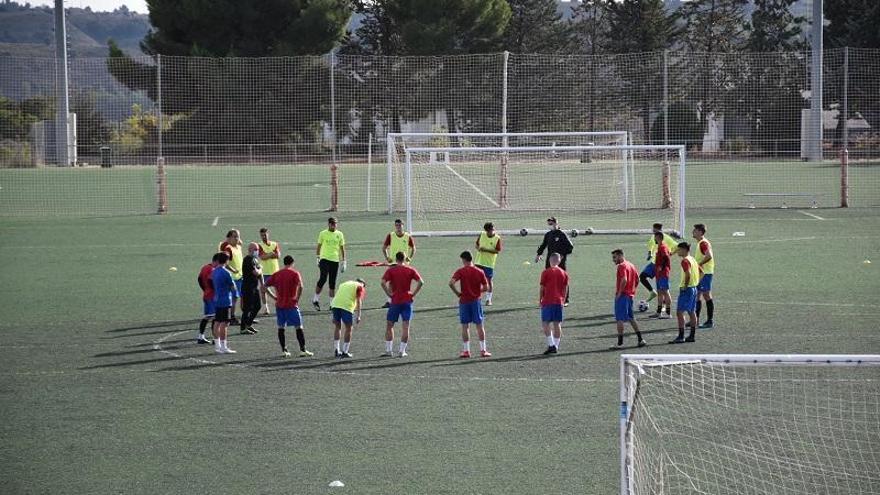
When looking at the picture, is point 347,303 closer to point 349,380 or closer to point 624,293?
point 349,380

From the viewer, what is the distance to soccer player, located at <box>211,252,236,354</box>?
1803cm

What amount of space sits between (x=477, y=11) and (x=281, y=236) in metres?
36.8

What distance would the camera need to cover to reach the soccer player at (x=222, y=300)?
18031 mm

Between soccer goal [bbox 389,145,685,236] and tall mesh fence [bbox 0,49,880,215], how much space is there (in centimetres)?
444

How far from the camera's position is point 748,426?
1391cm

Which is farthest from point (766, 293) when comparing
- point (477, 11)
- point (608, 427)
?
point (477, 11)

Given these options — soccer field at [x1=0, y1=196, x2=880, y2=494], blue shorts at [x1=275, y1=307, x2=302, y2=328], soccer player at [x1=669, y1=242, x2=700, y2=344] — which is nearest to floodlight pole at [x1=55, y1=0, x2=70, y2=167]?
soccer field at [x1=0, y1=196, x2=880, y2=494]

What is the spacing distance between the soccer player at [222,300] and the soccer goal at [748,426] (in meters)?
6.53

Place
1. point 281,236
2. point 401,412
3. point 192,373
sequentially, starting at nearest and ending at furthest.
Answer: point 401,412
point 192,373
point 281,236

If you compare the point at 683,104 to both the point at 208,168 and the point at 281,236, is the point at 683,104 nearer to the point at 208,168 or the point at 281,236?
the point at 208,168

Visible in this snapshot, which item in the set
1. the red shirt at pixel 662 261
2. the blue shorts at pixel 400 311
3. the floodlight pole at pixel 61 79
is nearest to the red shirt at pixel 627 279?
the red shirt at pixel 662 261

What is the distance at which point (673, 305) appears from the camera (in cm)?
2236

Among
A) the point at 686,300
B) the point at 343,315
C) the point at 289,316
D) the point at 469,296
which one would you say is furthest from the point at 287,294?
the point at 686,300

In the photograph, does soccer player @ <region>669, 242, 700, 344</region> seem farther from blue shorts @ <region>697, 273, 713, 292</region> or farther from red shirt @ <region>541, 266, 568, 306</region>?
red shirt @ <region>541, 266, 568, 306</region>
